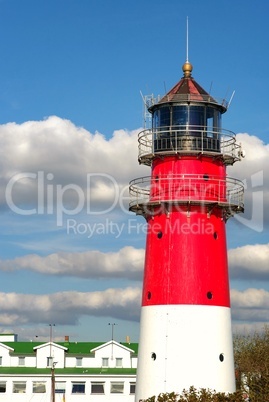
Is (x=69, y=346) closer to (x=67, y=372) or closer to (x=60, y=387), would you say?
(x=67, y=372)

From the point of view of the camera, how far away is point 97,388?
7919cm

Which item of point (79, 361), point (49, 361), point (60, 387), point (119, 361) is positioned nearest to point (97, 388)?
point (60, 387)

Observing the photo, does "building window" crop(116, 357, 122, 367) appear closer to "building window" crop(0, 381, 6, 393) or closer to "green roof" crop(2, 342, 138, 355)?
"green roof" crop(2, 342, 138, 355)

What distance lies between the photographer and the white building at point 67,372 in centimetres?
7862

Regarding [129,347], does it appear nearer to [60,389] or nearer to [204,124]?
[60,389]

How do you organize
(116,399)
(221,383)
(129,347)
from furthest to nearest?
(129,347) → (116,399) → (221,383)

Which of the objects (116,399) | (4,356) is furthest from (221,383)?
(4,356)

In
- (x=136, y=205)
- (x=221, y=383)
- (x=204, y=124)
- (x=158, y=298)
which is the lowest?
(x=221, y=383)

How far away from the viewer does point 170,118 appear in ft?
129

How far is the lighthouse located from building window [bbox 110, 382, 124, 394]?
133 ft

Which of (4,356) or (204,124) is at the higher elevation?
(204,124)

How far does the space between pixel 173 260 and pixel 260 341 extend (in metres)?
46.5

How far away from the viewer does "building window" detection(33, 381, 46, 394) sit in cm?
7869

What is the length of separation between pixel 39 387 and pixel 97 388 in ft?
16.9
